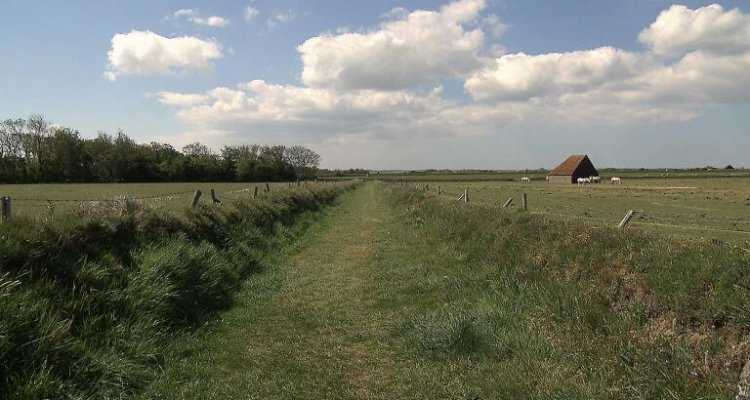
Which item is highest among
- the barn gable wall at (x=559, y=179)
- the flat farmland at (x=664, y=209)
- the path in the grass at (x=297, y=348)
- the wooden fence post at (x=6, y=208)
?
the wooden fence post at (x=6, y=208)

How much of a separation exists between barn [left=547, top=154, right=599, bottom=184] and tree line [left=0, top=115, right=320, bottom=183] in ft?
222

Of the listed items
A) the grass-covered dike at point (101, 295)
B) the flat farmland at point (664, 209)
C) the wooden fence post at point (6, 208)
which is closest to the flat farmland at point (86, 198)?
the wooden fence post at point (6, 208)

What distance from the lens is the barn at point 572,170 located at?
107m

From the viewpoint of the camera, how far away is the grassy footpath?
4.82 meters

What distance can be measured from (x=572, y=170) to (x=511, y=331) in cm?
10960

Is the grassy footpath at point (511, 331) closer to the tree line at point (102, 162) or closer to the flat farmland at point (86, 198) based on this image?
the flat farmland at point (86, 198)

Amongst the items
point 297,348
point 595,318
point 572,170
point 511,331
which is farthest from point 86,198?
point 572,170

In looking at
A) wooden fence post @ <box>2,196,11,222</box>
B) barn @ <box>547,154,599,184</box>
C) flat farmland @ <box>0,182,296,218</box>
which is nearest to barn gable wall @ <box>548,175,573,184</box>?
barn @ <box>547,154,599,184</box>

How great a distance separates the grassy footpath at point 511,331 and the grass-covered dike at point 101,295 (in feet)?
1.69

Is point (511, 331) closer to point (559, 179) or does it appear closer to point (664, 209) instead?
point (664, 209)

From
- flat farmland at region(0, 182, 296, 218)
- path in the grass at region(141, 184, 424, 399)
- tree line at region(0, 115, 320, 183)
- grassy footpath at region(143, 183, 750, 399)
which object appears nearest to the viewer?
grassy footpath at region(143, 183, 750, 399)

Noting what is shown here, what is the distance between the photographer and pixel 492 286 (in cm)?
877

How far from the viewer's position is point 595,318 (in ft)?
20.2

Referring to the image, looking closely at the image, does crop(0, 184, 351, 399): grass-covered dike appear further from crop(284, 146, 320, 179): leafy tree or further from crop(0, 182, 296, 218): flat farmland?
crop(284, 146, 320, 179): leafy tree
